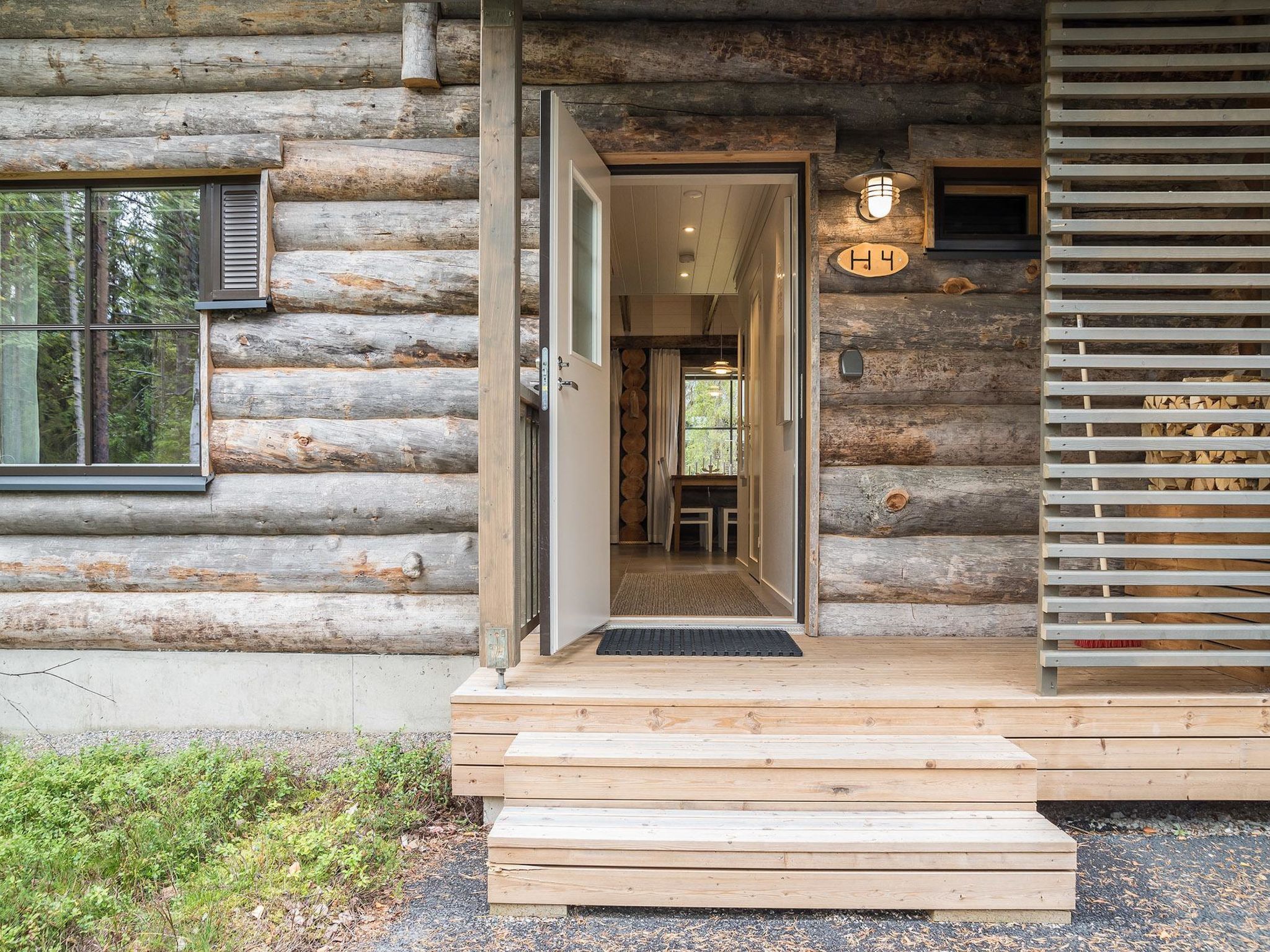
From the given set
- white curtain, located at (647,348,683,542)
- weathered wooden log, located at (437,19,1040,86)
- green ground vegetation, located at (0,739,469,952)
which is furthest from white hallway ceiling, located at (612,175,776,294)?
green ground vegetation, located at (0,739,469,952)

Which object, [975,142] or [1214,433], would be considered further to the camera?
[975,142]

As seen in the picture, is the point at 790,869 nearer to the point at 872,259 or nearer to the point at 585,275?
the point at 585,275

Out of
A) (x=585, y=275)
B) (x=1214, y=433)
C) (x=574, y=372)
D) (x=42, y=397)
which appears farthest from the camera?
(x=42, y=397)

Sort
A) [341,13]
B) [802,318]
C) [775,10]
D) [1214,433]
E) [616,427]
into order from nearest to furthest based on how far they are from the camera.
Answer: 1. [1214,433]
2. [775,10]
3. [341,13]
4. [802,318]
5. [616,427]

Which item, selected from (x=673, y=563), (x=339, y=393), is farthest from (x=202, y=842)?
(x=673, y=563)

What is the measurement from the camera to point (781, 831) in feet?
6.77

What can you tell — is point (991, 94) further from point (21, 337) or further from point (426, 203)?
point (21, 337)

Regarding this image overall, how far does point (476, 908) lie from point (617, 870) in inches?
17.1

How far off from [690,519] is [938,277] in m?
5.94

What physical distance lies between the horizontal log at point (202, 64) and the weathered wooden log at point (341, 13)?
43 millimetres

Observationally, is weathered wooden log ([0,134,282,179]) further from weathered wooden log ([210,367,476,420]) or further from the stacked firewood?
the stacked firewood

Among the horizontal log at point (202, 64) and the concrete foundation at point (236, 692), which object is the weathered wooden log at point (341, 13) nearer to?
the horizontal log at point (202, 64)

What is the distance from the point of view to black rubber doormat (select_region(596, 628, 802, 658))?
3.02 m

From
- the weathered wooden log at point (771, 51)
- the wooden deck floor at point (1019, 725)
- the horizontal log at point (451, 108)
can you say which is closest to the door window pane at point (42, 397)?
the horizontal log at point (451, 108)
